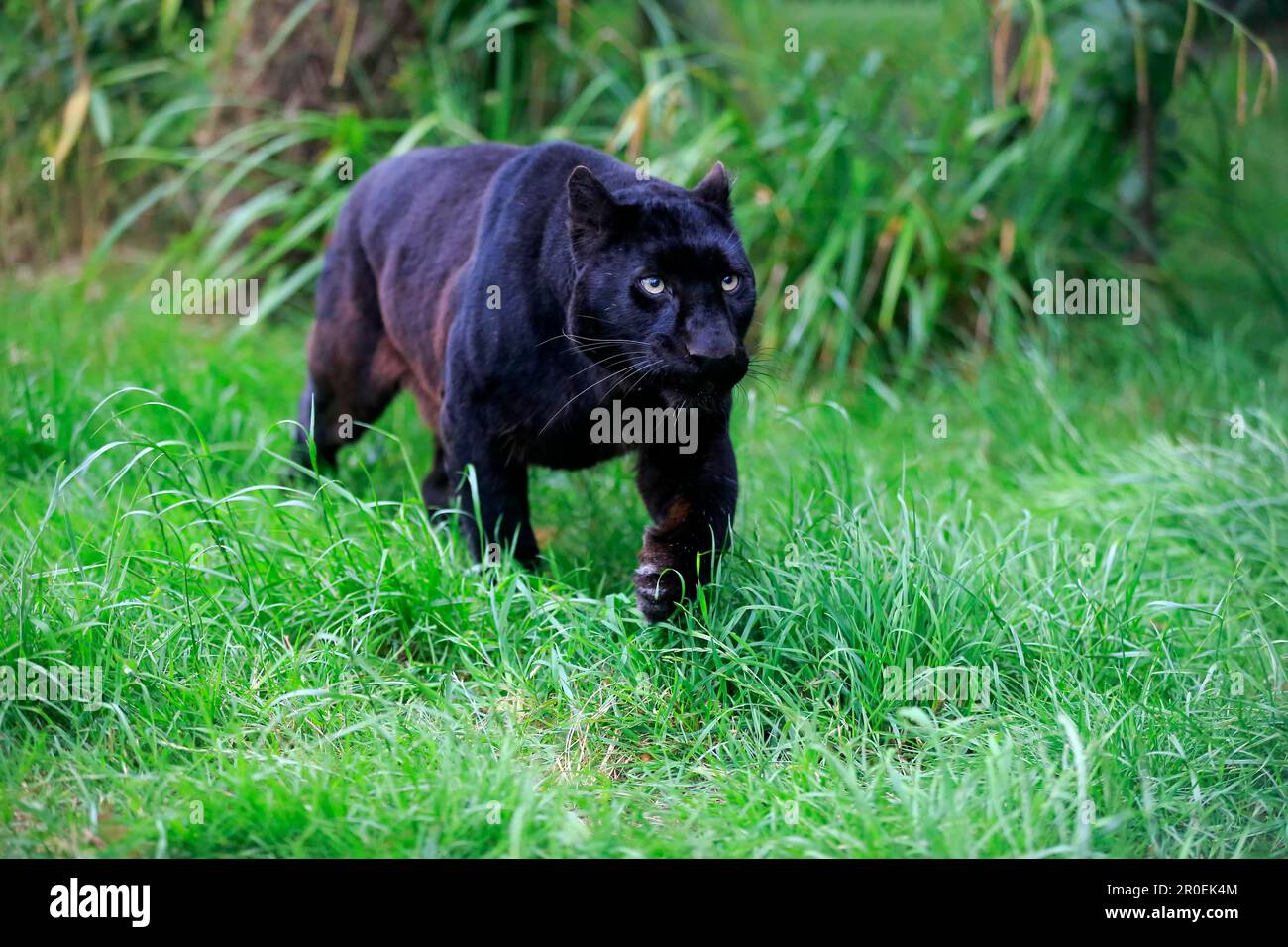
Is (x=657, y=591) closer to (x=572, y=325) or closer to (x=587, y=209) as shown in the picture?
(x=572, y=325)

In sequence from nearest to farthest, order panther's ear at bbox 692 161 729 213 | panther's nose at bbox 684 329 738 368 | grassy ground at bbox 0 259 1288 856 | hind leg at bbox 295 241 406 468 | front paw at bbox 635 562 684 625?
1. grassy ground at bbox 0 259 1288 856
2. panther's nose at bbox 684 329 738 368
3. front paw at bbox 635 562 684 625
4. panther's ear at bbox 692 161 729 213
5. hind leg at bbox 295 241 406 468

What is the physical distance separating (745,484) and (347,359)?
1413 millimetres

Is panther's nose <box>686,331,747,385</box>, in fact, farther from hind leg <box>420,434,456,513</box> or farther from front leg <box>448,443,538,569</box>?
hind leg <box>420,434,456,513</box>

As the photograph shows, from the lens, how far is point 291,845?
7.56 feet

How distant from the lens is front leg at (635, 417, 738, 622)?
3057 mm

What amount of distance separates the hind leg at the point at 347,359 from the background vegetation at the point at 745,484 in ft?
0.62

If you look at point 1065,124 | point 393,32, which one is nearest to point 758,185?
point 1065,124

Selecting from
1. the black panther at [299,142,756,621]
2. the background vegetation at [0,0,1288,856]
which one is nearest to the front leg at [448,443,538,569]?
the black panther at [299,142,756,621]

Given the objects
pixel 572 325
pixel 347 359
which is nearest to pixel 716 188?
pixel 572 325

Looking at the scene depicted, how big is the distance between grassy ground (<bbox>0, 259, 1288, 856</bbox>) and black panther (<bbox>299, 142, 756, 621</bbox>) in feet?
0.63
